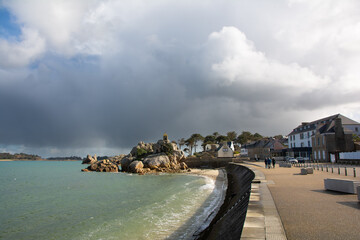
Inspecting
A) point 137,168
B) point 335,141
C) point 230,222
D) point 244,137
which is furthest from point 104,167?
point 244,137

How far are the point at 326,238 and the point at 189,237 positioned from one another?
24.0 ft

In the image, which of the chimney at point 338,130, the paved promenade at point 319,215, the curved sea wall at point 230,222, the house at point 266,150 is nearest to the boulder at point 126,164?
the house at point 266,150

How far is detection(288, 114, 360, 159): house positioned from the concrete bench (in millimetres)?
49379

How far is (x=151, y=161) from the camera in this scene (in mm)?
66250

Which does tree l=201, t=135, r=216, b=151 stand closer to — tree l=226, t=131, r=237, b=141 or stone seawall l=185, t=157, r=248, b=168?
tree l=226, t=131, r=237, b=141

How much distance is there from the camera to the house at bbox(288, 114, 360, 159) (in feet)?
190

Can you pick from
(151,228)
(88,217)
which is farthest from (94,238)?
(88,217)

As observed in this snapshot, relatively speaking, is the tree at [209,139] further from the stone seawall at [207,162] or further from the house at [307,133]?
the house at [307,133]

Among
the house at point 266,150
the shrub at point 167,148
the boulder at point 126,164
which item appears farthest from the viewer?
the shrub at point 167,148

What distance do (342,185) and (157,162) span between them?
57402mm

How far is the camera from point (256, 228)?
241 inches

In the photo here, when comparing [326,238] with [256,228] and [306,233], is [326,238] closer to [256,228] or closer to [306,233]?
[306,233]

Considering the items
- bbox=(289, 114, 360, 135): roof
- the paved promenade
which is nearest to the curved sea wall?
the paved promenade

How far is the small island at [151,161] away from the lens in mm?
63812
